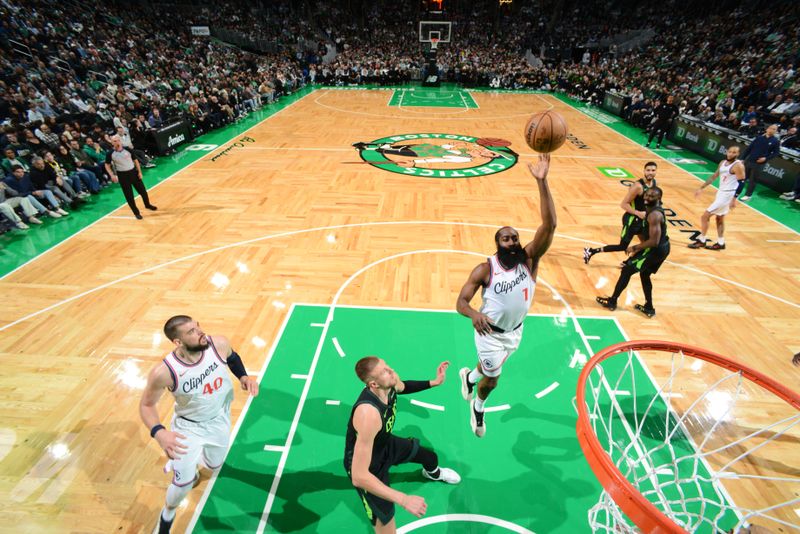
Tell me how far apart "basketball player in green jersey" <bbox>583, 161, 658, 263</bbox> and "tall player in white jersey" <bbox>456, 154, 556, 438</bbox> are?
3562 millimetres

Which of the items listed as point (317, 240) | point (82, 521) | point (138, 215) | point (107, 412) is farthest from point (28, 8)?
point (82, 521)

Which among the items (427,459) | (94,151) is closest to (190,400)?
(427,459)

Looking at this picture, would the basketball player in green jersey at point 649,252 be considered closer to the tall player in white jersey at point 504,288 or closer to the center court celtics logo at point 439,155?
the tall player in white jersey at point 504,288

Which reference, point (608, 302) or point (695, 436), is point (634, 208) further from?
point (695, 436)

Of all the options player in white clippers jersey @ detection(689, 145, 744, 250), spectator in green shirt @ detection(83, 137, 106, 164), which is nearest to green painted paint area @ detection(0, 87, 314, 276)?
spectator in green shirt @ detection(83, 137, 106, 164)

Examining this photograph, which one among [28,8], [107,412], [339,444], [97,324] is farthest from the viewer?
[28,8]

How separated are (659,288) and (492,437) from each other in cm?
417

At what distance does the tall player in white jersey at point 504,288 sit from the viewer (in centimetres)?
336

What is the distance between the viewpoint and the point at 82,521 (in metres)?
3.47

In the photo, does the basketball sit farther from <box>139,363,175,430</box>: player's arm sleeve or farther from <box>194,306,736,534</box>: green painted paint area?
<box>139,363,175,430</box>: player's arm sleeve

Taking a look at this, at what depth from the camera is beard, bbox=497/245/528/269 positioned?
11.6ft

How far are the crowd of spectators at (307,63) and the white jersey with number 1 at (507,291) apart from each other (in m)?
9.27

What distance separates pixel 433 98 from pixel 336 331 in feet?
64.8

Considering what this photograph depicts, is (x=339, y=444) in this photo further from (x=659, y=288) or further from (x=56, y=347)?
(x=659, y=288)
